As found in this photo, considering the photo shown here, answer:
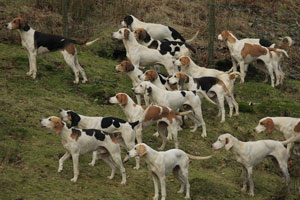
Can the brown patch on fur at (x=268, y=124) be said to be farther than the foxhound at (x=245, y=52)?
No

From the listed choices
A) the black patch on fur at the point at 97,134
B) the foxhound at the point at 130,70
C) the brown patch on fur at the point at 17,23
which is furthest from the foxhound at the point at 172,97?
the brown patch on fur at the point at 17,23

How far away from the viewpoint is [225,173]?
511 inches

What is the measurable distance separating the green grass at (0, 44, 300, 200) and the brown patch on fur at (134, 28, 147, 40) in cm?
136

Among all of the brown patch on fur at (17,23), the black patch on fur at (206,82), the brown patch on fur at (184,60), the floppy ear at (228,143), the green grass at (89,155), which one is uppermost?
the brown patch on fur at (17,23)

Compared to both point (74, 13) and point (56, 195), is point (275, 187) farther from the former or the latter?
point (74, 13)

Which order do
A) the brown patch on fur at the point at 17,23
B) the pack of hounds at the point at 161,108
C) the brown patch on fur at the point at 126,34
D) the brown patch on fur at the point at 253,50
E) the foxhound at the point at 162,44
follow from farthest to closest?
the brown patch on fur at the point at 253,50
the foxhound at the point at 162,44
the brown patch on fur at the point at 126,34
the brown patch on fur at the point at 17,23
the pack of hounds at the point at 161,108

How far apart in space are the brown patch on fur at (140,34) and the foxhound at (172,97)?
3.93m

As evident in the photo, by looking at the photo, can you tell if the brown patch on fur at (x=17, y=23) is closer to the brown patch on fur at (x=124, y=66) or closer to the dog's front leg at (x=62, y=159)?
the brown patch on fur at (x=124, y=66)

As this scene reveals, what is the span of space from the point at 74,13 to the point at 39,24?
5.43 feet

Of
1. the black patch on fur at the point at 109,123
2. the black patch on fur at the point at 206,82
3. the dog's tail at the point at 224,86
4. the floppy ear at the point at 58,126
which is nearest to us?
the floppy ear at the point at 58,126

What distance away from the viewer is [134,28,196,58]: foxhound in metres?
17.7

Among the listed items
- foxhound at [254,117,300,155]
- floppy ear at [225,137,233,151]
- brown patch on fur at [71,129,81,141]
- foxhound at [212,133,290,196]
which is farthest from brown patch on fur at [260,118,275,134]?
brown patch on fur at [71,129,81,141]

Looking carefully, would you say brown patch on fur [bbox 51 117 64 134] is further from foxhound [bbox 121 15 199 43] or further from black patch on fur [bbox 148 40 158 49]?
foxhound [bbox 121 15 199 43]

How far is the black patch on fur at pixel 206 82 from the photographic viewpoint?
15656 mm
